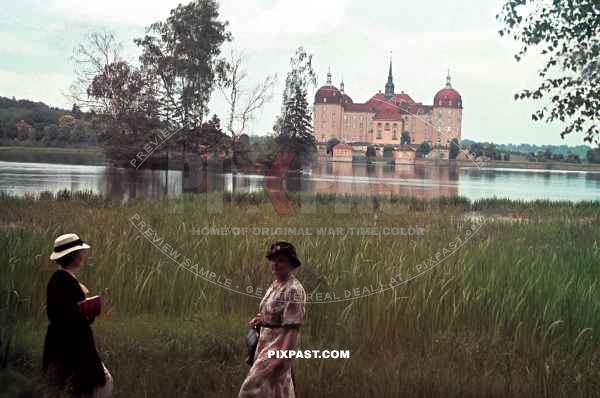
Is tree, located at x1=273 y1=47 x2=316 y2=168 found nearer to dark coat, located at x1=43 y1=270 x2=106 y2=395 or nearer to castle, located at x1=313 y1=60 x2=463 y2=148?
castle, located at x1=313 y1=60 x2=463 y2=148

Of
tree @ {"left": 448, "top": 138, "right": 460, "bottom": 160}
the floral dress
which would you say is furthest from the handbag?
tree @ {"left": 448, "top": 138, "right": 460, "bottom": 160}

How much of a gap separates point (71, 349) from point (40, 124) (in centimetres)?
431

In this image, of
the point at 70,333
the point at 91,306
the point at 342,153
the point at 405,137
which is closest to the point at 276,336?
the point at 91,306

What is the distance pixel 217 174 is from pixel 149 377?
5.13 metres

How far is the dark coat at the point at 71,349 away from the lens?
8.44ft

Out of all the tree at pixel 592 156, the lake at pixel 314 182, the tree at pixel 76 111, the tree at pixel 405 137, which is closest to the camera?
the tree at pixel 76 111

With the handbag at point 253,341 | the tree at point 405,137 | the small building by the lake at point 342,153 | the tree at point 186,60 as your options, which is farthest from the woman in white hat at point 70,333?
the small building by the lake at point 342,153

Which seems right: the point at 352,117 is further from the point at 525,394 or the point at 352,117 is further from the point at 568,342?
the point at 525,394

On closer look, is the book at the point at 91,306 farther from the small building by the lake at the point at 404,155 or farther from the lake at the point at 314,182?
the lake at the point at 314,182

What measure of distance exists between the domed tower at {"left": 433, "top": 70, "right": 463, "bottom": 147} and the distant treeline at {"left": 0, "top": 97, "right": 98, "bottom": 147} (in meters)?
3.53

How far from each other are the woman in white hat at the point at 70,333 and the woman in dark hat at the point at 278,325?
69 centimetres

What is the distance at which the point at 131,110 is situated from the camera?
22.7 ft

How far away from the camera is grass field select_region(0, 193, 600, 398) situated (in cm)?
346

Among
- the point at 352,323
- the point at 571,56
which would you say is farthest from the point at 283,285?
the point at 571,56
